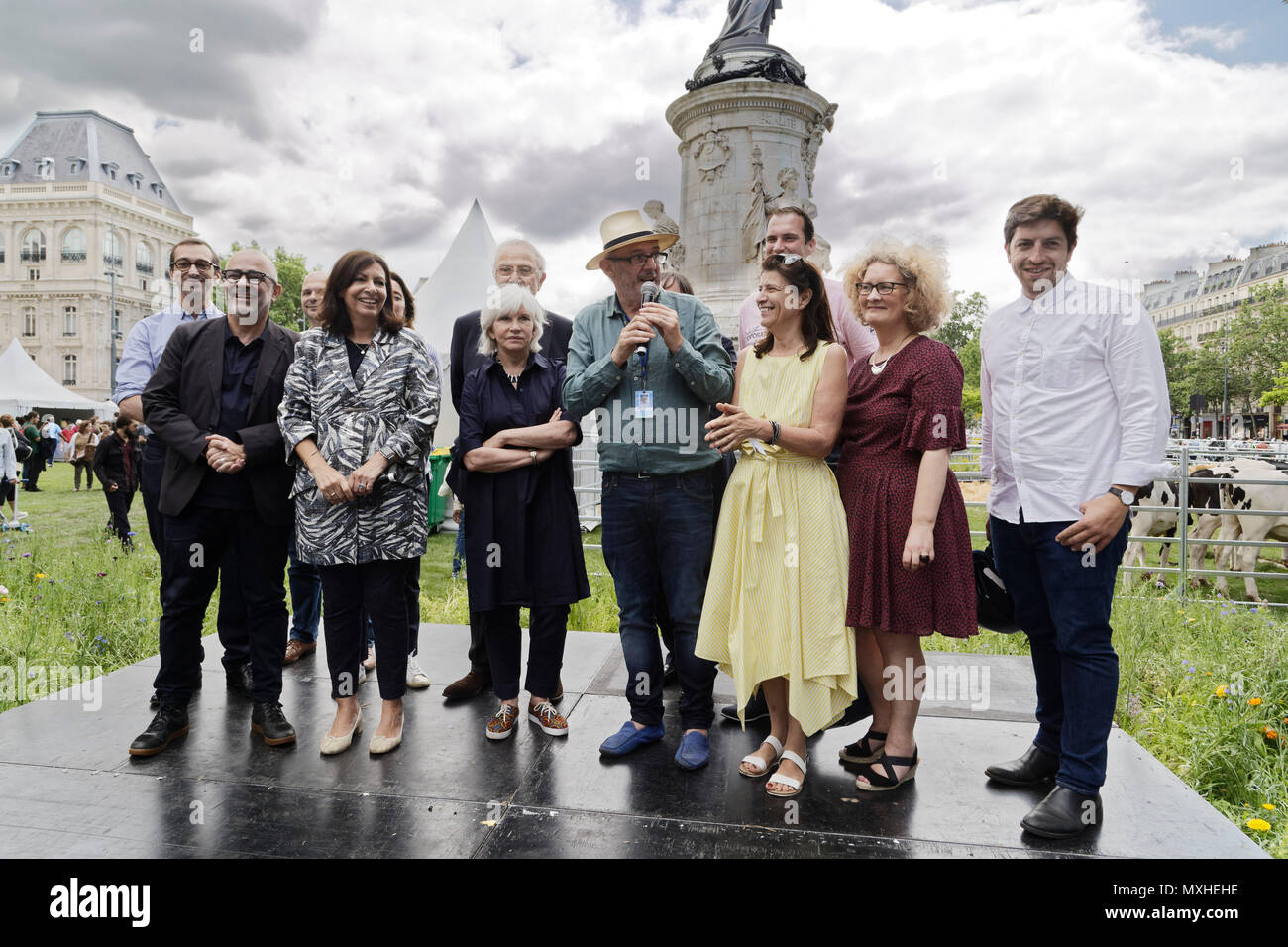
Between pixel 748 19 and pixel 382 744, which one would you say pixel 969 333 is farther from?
pixel 382 744

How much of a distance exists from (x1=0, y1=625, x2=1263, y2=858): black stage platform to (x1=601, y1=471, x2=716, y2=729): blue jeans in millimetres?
287

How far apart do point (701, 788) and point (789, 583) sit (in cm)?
88

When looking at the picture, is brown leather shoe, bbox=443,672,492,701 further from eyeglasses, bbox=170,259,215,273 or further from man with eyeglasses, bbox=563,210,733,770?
eyeglasses, bbox=170,259,215,273

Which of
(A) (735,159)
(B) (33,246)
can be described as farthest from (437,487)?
(B) (33,246)

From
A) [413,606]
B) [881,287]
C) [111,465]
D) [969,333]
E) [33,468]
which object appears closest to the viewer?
[881,287]

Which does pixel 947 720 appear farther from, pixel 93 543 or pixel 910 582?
pixel 93 543

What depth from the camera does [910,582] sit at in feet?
9.68

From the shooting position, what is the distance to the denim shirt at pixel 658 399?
10.6 ft

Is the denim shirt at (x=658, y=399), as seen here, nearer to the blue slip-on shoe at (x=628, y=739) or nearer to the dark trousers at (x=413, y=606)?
the blue slip-on shoe at (x=628, y=739)

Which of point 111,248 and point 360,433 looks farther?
point 111,248

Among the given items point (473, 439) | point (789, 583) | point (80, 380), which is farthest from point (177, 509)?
point (80, 380)

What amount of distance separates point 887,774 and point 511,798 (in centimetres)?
145

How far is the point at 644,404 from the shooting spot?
129 inches

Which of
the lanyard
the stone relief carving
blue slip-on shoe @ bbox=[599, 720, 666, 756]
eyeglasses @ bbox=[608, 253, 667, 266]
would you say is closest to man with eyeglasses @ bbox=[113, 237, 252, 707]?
blue slip-on shoe @ bbox=[599, 720, 666, 756]
